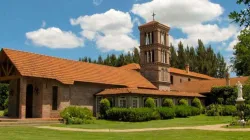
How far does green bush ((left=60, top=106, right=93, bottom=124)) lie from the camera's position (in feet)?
86.6

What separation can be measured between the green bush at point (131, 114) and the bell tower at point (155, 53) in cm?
1494

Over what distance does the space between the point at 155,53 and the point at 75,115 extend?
21428 millimetres

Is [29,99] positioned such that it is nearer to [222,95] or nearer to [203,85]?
[222,95]

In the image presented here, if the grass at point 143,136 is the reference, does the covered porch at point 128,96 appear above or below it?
above

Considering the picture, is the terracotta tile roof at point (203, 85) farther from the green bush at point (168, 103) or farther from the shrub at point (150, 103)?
the shrub at point (150, 103)

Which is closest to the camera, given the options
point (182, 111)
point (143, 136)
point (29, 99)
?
point (143, 136)

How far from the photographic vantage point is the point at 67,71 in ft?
109

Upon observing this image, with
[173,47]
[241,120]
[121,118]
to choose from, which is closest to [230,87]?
[121,118]

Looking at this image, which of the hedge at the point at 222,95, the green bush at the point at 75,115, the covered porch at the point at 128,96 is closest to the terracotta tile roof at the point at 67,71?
the covered porch at the point at 128,96

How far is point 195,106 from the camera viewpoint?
4169 centimetres

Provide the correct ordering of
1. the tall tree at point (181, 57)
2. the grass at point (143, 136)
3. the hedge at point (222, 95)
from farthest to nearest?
the tall tree at point (181, 57), the hedge at point (222, 95), the grass at point (143, 136)

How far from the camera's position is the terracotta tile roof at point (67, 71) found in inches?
1153

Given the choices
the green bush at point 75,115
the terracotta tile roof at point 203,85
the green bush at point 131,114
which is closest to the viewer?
the green bush at point 75,115

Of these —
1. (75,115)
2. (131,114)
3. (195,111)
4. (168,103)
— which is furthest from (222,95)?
(75,115)
